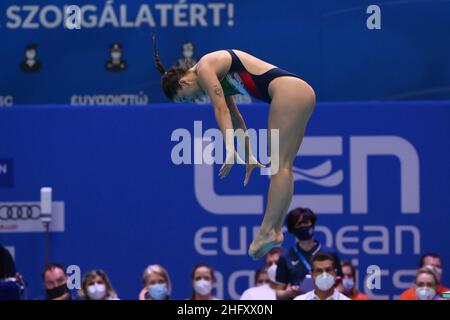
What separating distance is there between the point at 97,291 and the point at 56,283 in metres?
0.44

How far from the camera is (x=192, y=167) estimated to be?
49.1ft

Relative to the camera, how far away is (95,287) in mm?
13141

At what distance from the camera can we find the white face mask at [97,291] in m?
13.1

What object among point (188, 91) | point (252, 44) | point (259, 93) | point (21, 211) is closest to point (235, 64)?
point (259, 93)

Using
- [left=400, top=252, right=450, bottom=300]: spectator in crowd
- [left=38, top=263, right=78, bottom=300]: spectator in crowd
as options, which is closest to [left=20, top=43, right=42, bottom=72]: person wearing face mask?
[left=38, top=263, right=78, bottom=300]: spectator in crowd

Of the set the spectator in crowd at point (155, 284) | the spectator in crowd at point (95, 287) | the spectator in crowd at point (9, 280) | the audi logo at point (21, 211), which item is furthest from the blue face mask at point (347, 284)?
the audi logo at point (21, 211)

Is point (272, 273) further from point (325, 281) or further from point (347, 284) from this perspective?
point (325, 281)

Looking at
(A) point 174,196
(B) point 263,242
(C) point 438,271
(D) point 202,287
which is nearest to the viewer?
(B) point 263,242

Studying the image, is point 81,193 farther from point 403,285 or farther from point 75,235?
point 403,285

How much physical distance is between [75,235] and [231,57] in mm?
5044

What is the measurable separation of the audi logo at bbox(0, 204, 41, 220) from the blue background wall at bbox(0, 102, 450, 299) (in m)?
0.08

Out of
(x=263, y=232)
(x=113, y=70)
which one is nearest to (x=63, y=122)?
(x=113, y=70)

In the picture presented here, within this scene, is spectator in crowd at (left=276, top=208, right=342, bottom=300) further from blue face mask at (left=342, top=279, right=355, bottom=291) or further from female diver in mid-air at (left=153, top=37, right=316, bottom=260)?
female diver in mid-air at (left=153, top=37, right=316, bottom=260)

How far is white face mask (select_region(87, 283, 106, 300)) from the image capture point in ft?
43.0
